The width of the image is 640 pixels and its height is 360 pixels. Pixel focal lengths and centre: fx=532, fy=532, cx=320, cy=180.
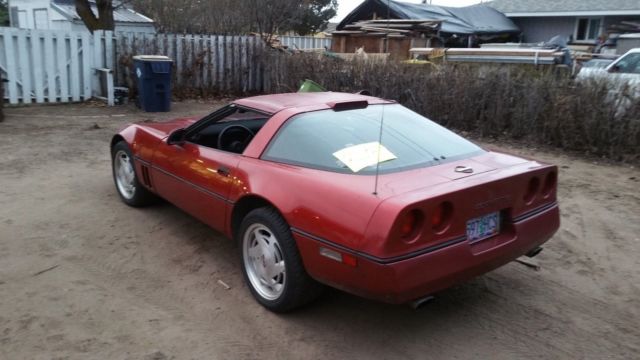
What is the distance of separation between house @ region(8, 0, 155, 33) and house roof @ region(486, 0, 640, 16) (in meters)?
18.0

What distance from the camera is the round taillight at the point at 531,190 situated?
11.4 ft

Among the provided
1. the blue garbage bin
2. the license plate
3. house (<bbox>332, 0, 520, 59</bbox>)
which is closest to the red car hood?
the license plate

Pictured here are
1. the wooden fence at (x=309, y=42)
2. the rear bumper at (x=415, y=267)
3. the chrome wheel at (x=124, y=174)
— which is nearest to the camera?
the rear bumper at (x=415, y=267)

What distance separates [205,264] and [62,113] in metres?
8.32

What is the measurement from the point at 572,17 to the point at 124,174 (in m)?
26.5

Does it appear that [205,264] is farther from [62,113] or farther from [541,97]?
[62,113]

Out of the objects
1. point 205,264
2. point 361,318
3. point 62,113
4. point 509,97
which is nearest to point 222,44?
point 62,113

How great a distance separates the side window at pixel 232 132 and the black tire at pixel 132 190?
115cm

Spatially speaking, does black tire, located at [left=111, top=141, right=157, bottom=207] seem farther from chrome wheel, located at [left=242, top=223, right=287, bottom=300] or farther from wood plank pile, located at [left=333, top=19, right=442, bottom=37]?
wood plank pile, located at [left=333, top=19, right=442, bottom=37]

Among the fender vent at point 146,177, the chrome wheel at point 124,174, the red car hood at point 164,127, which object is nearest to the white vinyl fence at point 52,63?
the chrome wheel at point 124,174

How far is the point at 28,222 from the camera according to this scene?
16.4 feet

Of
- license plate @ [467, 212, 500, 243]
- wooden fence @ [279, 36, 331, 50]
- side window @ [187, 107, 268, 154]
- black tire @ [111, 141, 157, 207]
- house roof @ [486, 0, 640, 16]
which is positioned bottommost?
black tire @ [111, 141, 157, 207]

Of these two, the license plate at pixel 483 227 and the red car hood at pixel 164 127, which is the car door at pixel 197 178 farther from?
the license plate at pixel 483 227

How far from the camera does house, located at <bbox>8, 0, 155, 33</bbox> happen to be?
22.0 metres
